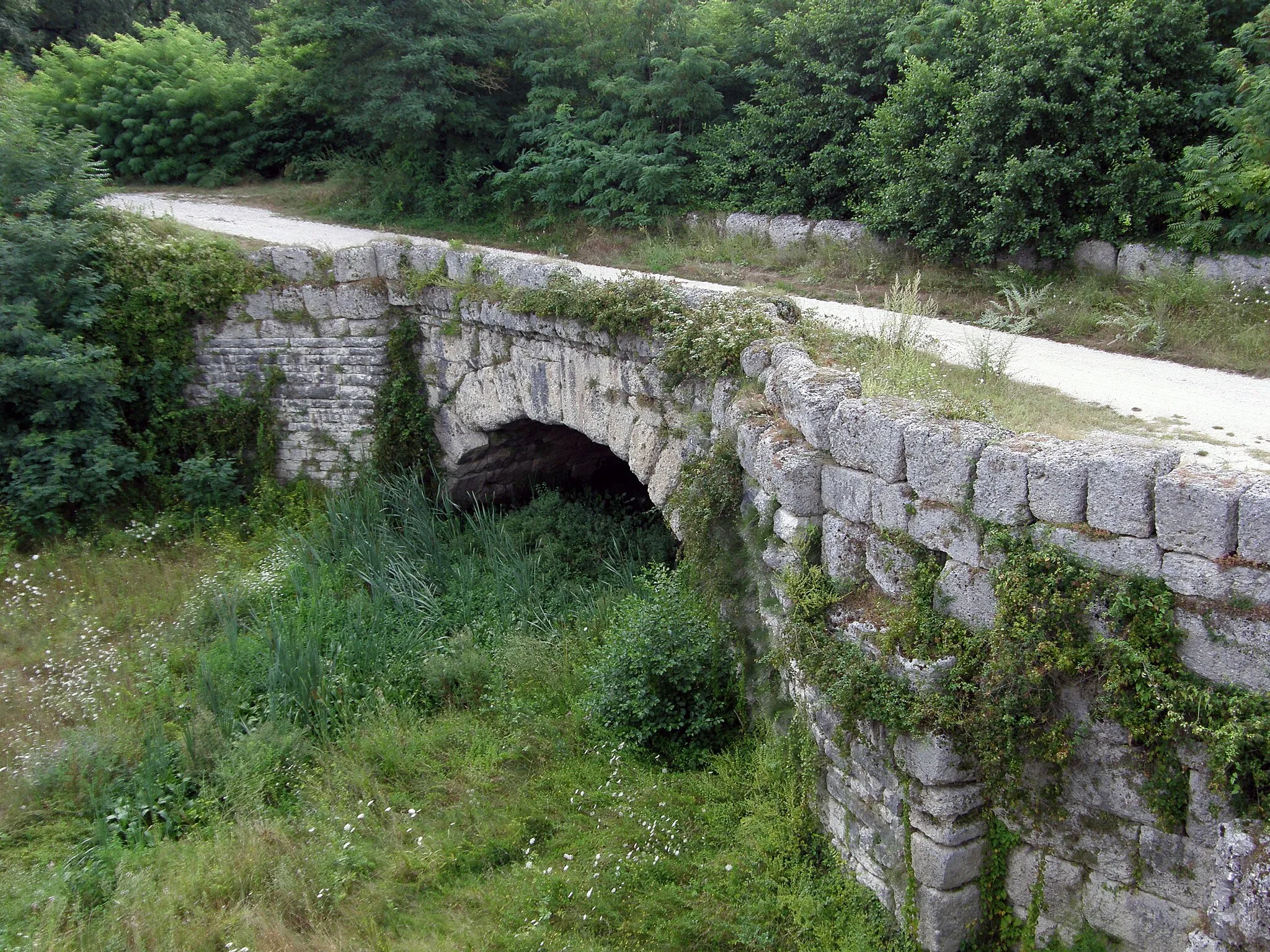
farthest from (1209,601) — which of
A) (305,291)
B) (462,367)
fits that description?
(305,291)

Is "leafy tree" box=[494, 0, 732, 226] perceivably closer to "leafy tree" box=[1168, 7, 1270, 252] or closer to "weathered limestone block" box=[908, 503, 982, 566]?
"leafy tree" box=[1168, 7, 1270, 252]

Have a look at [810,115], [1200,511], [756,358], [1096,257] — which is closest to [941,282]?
[1096,257]

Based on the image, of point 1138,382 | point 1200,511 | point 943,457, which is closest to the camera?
point 1200,511

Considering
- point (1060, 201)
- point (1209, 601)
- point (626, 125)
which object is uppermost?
point (626, 125)

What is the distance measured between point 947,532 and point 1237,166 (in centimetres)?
582

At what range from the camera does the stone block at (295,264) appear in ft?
33.6

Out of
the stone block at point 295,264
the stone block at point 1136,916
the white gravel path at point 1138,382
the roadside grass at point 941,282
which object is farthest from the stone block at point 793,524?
the stone block at point 295,264

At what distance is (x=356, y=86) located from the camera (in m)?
12.9

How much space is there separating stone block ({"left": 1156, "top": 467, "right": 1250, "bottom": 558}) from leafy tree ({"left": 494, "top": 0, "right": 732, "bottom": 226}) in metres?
9.26

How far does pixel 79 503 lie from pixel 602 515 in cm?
539

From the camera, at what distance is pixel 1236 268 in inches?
305

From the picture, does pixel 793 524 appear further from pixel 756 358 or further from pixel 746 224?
pixel 746 224

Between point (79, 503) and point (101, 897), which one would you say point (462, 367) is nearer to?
point (79, 503)

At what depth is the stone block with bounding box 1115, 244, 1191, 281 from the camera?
316 inches
